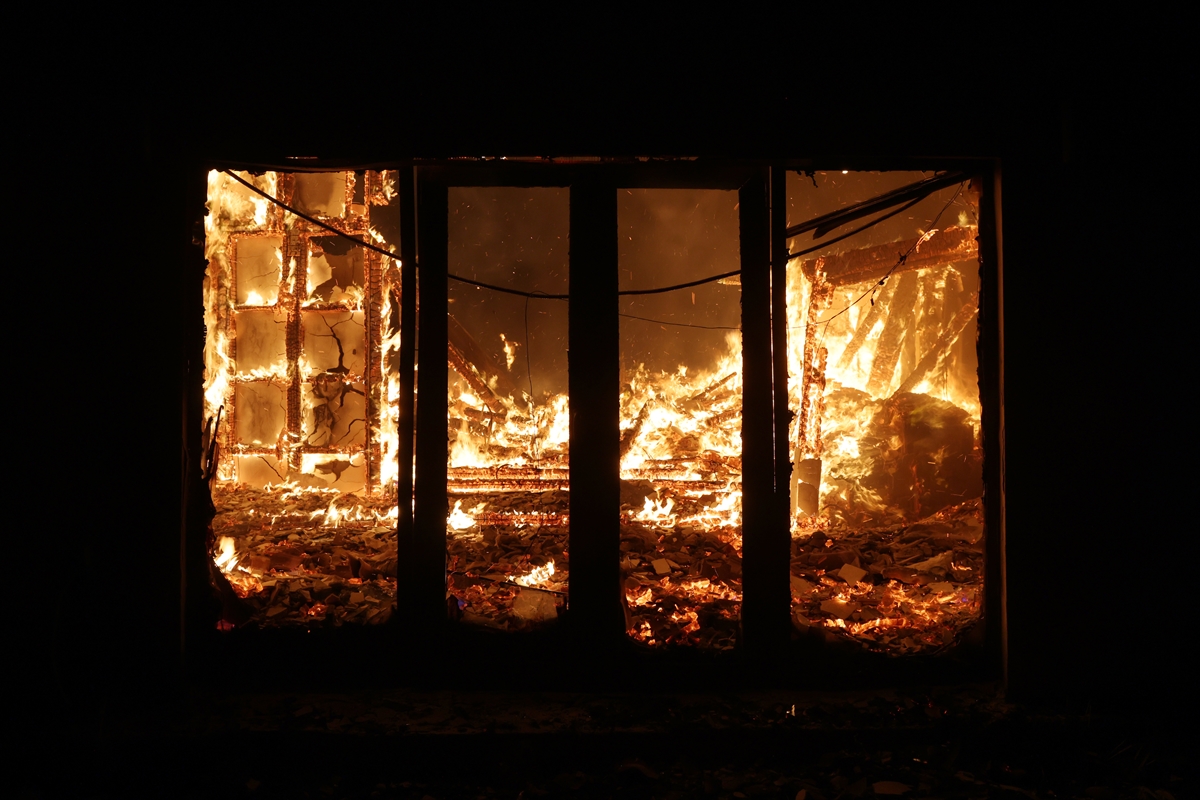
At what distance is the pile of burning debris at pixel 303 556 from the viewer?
4.36 m

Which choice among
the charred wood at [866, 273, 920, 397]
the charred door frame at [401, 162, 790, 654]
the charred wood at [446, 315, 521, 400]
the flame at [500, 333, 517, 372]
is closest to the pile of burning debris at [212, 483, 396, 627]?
the charred door frame at [401, 162, 790, 654]

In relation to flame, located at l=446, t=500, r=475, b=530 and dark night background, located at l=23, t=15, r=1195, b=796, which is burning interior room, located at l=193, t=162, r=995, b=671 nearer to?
flame, located at l=446, t=500, r=475, b=530

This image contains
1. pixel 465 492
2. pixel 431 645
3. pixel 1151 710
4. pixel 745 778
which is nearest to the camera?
pixel 745 778

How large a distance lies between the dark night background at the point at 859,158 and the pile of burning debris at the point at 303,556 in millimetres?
782

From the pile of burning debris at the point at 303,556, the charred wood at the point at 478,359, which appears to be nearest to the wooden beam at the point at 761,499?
the pile of burning debris at the point at 303,556

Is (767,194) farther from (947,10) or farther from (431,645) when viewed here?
(431,645)

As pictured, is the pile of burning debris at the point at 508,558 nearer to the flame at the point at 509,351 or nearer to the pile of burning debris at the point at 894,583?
the pile of burning debris at the point at 894,583

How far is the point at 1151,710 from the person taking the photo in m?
3.64

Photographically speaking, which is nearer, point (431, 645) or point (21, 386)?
point (21, 386)

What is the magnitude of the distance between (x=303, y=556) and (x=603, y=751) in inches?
175

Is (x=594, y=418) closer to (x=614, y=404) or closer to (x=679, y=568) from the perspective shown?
(x=614, y=404)

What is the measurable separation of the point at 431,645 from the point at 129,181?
3.17 meters

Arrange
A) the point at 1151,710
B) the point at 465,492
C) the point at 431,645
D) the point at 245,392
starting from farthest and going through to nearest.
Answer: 1. the point at 245,392
2. the point at 465,492
3. the point at 431,645
4. the point at 1151,710

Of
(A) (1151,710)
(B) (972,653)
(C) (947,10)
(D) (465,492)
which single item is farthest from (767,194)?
(D) (465,492)
